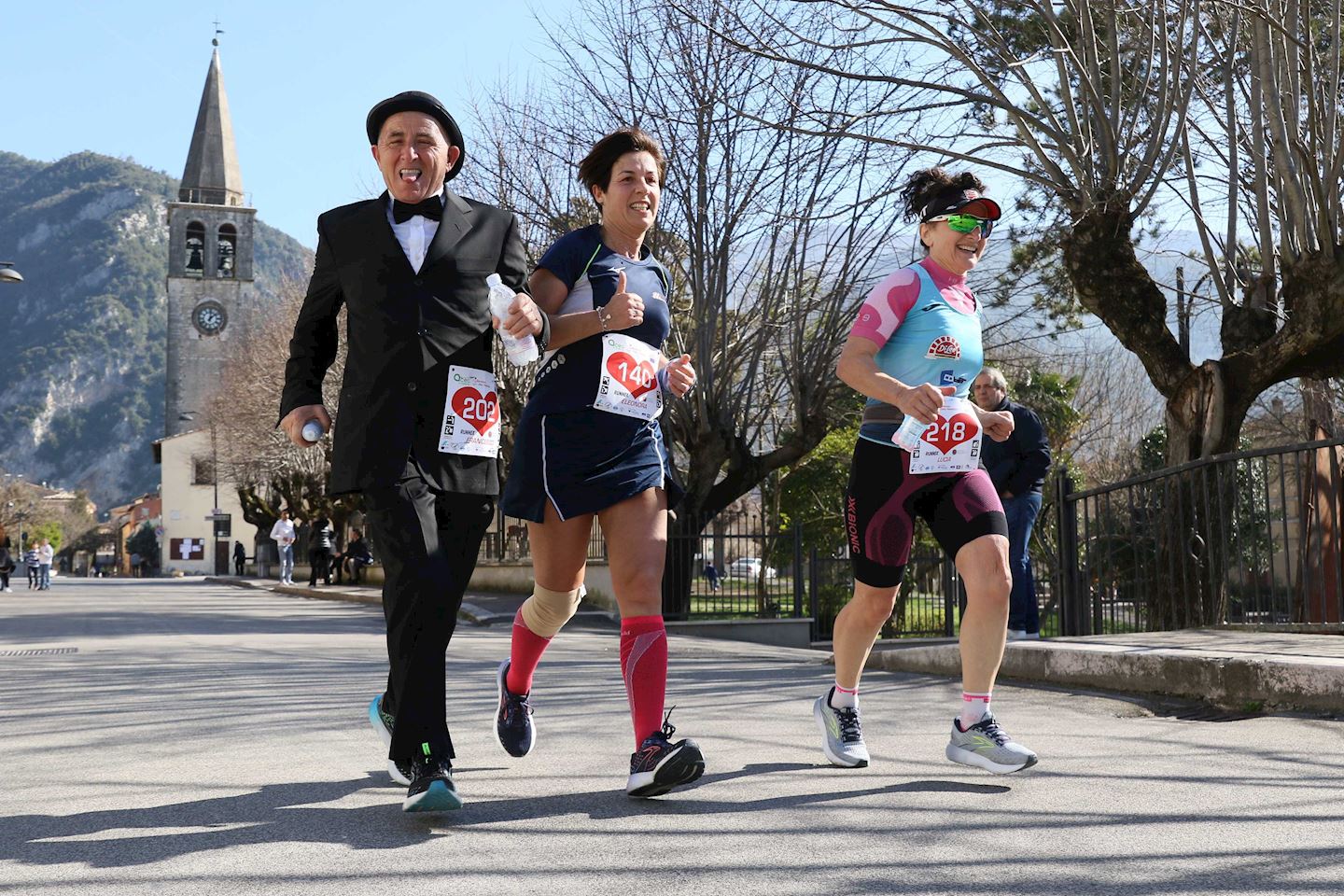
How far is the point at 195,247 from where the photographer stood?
363 ft

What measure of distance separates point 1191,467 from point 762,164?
970 centimetres

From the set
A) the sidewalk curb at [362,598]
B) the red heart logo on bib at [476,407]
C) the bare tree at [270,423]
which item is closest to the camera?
the red heart logo on bib at [476,407]

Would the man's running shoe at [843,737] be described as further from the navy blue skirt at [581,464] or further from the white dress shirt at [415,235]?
the white dress shirt at [415,235]

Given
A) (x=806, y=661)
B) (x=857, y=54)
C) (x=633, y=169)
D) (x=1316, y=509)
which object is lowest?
(x=806, y=661)

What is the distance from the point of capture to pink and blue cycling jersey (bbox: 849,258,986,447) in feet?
14.9

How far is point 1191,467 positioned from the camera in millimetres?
9125

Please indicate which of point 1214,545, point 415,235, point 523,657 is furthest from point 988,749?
point 1214,545

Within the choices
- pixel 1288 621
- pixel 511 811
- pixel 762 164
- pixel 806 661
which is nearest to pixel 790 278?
pixel 762 164

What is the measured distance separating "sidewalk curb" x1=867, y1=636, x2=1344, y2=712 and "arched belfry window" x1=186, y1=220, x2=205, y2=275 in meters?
111

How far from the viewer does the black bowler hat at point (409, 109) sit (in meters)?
4.04

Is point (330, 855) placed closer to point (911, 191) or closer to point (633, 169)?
point (633, 169)

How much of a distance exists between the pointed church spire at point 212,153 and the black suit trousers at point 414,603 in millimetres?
111720

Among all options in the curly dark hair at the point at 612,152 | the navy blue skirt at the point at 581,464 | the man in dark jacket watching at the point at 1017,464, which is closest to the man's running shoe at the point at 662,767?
the navy blue skirt at the point at 581,464

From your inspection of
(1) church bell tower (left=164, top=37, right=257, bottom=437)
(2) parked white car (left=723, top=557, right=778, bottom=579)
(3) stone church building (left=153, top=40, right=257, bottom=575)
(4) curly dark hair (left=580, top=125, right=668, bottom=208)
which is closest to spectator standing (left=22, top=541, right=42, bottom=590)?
(2) parked white car (left=723, top=557, right=778, bottom=579)
